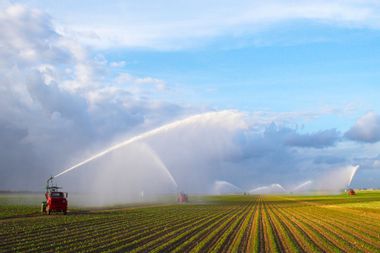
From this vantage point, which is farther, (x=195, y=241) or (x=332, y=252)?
(x=195, y=241)

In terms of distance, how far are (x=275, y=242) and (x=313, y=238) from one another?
11.2 ft

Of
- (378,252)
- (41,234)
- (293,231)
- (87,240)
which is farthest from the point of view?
(293,231)

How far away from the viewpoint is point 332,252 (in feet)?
69.2

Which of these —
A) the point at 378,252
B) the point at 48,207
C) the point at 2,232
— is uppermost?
the point at 48,207

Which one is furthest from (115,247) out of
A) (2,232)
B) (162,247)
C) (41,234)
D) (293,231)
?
(293,231)

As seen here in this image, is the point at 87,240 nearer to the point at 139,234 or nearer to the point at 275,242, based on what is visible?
the point at 139,234

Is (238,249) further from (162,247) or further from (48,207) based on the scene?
(48,207)

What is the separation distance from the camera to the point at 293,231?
30.2 metres

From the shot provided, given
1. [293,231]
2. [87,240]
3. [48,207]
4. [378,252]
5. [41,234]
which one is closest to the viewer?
[378,252]

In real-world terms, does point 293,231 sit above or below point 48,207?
below

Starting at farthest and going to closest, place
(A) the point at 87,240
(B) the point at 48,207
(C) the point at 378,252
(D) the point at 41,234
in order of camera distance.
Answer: (B) the point at 48,207, (D) the point at 41,234, (A) the point at 87,240, (C) the point at 378,252

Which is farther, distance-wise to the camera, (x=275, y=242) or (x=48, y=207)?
(x=48, y=207)

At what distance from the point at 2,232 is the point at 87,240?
6.30 m

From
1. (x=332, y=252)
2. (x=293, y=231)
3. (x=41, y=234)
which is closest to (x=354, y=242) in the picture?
(x=332, y=252)
